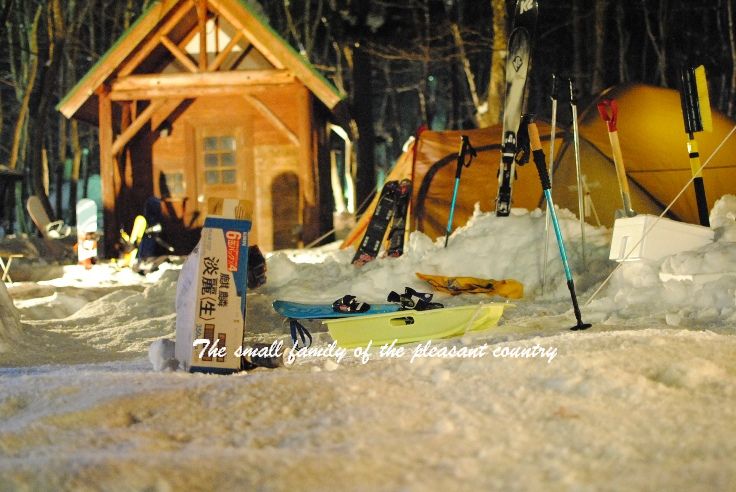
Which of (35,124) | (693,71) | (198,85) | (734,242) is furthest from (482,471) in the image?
(35,124)

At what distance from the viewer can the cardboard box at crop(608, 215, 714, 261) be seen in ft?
21.3

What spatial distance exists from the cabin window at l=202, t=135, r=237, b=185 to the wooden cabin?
0.06 feet

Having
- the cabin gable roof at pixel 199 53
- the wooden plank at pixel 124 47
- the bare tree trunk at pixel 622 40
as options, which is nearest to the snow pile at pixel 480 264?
the cabin gable roof at pixel 199 53

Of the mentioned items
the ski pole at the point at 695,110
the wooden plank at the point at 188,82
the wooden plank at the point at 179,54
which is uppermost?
the wooden plank at the point at 179,54

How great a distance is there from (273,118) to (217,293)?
33.6 ft

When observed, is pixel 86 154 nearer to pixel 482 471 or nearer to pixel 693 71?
pixel 693 71

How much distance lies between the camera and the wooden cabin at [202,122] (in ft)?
44.9

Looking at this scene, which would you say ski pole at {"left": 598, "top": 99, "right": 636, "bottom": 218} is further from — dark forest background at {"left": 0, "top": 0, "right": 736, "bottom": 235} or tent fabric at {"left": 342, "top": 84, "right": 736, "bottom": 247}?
dark forest background at {"left": 0, "top": 0, "right": 736, "bottom": 235}

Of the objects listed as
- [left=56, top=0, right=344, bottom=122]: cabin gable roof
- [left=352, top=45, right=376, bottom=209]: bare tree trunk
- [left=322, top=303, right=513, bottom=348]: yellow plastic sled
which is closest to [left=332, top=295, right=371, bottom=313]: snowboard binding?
[left=322, top=303, right=513, bottom=348]: yellow plastic sled

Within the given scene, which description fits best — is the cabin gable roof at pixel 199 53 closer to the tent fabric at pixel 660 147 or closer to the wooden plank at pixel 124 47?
the wooden plank at pixel 124 47

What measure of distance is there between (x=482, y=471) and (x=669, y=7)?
25.7 m

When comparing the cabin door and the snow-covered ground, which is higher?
the cabin door

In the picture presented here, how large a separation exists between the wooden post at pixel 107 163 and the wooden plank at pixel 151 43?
0.52 metres

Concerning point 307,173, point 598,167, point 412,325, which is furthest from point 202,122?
point 412,325
